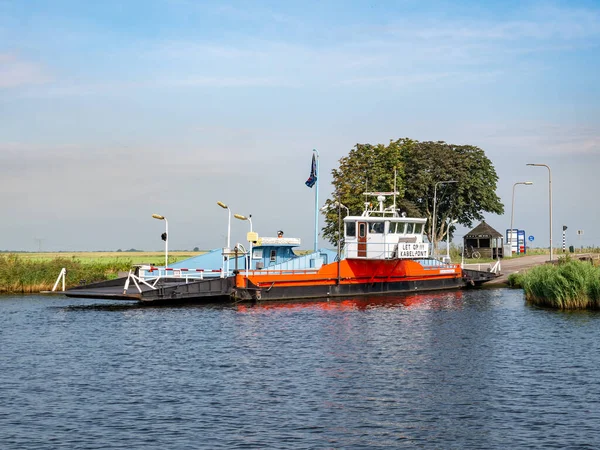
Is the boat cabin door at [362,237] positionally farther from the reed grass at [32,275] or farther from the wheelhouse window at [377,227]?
the reed grass at [32,275]

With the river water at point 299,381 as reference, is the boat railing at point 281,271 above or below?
above

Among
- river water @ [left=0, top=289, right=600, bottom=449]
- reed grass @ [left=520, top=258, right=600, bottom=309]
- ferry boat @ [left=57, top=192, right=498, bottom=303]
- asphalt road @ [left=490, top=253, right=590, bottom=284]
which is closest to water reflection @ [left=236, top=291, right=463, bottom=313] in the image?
ferry boat @ [left=57, top=192, right=498, bottom=303]

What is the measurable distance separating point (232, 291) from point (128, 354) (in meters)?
20.0

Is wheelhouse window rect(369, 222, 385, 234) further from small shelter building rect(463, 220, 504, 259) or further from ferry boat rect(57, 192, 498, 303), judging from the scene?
small shelter building rect(463, 220, 504, 259)

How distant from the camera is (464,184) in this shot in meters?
92.0

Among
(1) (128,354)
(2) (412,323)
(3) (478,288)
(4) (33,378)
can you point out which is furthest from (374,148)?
(4) (33,378)

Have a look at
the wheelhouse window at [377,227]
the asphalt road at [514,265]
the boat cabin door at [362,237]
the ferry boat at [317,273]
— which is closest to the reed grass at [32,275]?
the ferry boat at [317,273]

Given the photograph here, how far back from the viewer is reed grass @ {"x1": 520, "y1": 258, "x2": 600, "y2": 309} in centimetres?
4628

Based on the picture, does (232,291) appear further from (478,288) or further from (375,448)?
(375,448)

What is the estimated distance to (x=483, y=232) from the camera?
99.5 m

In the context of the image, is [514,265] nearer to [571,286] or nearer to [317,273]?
[317,273]

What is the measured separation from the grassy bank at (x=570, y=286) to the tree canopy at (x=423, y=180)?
31995 millimetres

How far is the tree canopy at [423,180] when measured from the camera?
84875 mm

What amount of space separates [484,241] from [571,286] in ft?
179
